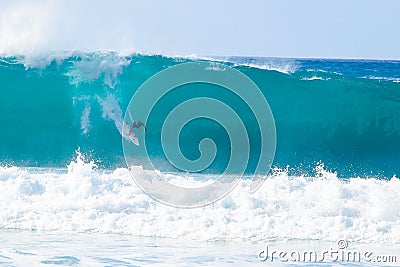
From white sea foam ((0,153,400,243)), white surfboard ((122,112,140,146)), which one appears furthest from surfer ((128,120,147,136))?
white sea foam ((0,153,400,243))

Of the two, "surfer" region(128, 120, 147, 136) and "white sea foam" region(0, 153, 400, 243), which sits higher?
"surfer" region(128, 120, 147, 136)

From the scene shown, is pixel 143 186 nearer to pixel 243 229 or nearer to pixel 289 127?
pixel 243 229

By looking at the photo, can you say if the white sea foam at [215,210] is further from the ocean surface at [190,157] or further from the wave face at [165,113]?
the wave face at [165,113]

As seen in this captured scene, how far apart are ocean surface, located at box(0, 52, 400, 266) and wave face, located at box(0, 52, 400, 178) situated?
0.02m

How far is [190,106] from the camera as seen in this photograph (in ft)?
41.0

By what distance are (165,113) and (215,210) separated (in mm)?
5211

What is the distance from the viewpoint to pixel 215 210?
24.3ft

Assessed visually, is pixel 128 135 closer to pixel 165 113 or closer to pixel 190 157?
pixel 165 113

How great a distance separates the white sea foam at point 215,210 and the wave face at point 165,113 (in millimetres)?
2984

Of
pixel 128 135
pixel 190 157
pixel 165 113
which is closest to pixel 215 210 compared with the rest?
pixel 190 157

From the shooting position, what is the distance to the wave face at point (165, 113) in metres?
11.8

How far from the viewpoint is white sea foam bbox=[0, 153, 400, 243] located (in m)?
6.77

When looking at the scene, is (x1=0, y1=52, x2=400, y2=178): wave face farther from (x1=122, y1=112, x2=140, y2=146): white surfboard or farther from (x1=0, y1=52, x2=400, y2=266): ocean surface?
(x1=122, y1=112, x2=140, y2=146): white surfboard

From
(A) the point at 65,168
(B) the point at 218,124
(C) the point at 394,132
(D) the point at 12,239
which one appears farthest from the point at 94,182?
(C) the point at 394,132
